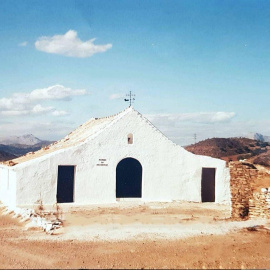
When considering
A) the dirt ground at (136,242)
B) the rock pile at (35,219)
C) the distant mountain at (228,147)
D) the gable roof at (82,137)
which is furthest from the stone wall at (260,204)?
the distant mountain at (228,147)

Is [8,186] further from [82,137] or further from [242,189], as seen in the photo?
[242,189]

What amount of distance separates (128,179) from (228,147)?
3425cm

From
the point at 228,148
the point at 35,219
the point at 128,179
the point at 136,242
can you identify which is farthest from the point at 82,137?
the point at 228,148

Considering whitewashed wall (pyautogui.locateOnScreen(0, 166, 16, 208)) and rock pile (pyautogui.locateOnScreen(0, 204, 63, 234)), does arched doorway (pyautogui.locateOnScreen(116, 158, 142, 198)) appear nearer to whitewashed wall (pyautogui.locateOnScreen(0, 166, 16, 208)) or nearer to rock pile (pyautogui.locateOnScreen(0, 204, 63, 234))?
whitewashed wall (pyautogui.locateOnScreen(0, 166, 16, 208))

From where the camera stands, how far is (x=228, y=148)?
Result: 174ft

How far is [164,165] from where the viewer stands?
20.3m

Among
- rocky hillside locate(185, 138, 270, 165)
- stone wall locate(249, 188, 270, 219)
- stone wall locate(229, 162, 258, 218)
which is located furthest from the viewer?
rocky hillside locate(185, 138, 270, 165)

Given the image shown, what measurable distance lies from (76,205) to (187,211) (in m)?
5.30

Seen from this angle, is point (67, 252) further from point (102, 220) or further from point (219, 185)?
point (219, 185)

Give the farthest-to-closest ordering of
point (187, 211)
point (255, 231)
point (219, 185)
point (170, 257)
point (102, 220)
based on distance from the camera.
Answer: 1. point (219, 185)
2. point (187, 211)
3. point (102, 220)
4. point (255, 231)
5. point (170, 257)

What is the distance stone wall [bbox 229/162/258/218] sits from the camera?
51.7 ft

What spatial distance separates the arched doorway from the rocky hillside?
2543 cm

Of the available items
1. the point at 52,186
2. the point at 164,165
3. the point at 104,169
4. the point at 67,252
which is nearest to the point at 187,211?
the point at 164,165

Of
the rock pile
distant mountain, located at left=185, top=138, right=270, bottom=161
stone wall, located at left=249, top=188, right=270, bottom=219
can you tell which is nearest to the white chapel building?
the rock pile
